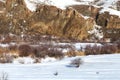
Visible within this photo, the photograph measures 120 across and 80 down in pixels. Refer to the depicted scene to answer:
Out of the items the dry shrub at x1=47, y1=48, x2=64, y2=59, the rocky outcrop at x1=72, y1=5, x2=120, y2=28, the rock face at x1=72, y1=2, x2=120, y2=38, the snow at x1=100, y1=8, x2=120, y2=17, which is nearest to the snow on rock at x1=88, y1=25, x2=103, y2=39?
the rock face at x1=72, y1=2, x2=120, y2=38

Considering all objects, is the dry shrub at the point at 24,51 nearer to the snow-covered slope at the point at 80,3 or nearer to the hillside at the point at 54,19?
the hillside at the point at 54,19

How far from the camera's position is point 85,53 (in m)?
22.2

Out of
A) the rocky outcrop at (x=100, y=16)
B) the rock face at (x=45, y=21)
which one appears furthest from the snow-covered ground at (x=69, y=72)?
the rocky outcrop at (x=100, y=16)

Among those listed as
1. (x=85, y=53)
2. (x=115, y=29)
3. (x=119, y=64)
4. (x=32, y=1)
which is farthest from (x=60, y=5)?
(x=119, y=64)

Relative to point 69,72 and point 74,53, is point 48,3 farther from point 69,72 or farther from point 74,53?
point 69,72

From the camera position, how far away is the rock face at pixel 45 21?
41.5 m

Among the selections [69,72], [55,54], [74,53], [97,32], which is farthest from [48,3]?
[69,72]

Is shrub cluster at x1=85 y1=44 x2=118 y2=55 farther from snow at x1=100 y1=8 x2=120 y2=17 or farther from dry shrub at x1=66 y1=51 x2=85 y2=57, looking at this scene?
snow at x1=100 y1=8 x2=120 y2=17

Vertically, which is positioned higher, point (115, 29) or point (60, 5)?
point (60, 5)

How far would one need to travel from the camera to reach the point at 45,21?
4262cm

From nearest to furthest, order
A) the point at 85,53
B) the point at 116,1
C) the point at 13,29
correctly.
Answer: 1. the point at 85,53
2. the point at 13,29
3. the point at 116,1

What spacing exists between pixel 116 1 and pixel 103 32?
23.3 ft

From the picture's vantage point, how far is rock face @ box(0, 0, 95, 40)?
4150cm

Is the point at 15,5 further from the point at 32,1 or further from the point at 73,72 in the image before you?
the point at 73,72
